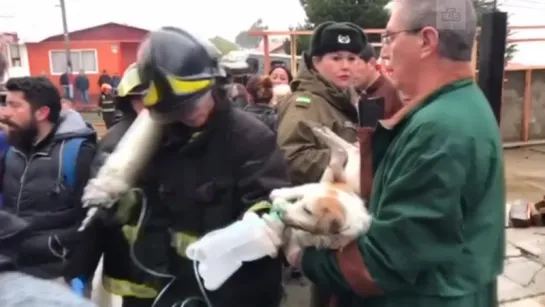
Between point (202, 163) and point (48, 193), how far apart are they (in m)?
1.41

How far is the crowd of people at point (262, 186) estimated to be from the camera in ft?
5.84

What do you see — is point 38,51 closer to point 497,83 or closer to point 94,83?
point 94,83

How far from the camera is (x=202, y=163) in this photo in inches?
91.4

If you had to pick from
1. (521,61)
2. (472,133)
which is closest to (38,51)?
(521,61)

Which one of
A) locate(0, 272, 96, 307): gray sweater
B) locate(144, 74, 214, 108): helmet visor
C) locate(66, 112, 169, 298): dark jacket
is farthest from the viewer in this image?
locate(66, 112, 169, 298): dark jacket

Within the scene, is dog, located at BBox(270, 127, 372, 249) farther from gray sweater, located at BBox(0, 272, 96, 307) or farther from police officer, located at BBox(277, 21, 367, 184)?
police officer, located at BBox(277, 21, 367, 184)

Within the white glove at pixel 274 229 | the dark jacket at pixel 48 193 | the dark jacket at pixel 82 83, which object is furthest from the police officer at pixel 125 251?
the dark jacket at pixel 82 83

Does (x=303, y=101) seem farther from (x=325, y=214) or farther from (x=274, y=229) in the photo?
(x=325, y=214)

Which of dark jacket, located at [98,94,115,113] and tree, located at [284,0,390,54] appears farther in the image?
tree, located at [284,0,390,54]

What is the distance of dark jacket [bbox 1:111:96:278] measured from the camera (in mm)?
3332

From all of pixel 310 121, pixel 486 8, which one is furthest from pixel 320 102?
pixel 486 8

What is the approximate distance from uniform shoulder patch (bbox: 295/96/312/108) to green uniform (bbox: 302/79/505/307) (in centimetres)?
150

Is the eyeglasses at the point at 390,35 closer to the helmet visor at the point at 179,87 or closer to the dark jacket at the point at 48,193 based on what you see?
the helmet visor at the point at 179,87

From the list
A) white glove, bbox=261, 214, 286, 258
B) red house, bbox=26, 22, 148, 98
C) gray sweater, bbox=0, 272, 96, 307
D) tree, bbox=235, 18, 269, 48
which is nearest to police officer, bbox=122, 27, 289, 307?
white glove, bbox=261, 214, 286, 258
